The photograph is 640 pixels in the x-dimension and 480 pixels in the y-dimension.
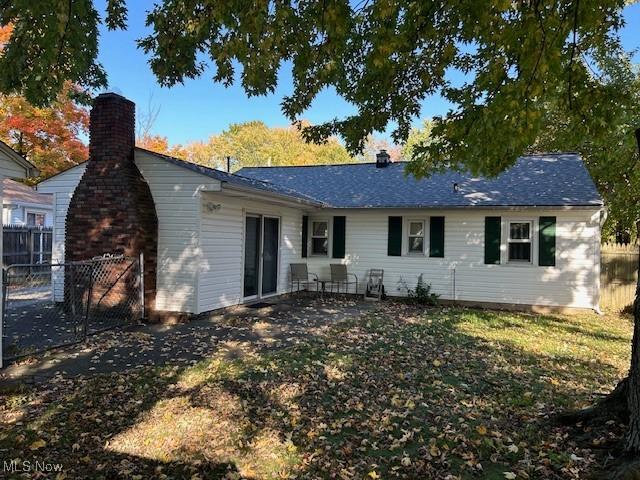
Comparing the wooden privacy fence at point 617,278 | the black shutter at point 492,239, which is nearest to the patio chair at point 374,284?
the black shutter at point 492,239

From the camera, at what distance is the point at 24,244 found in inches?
629

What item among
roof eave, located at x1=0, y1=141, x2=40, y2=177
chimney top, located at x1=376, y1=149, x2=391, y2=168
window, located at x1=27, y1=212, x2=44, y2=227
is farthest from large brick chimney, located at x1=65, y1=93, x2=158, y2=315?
window, located at x1=27, y1=212, x2=44, y2=227

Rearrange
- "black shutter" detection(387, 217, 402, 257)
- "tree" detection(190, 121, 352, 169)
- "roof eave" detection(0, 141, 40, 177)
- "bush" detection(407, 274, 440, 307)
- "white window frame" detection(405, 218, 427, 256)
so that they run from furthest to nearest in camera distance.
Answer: "tree" detection(190, 121, 352, 169) → "black shutter" detection(387, 217, 402, 257) → "white window frame" detection(405, 218, 427, 256) → "bush" detection(407, 274, 440, 307) → "roof eave" detection(0, 141, 40, 177)

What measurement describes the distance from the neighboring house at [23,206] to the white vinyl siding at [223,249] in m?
13.5

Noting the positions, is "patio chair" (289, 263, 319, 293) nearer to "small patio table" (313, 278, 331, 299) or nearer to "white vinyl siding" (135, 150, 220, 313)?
"small patio table" (313, 278, 331, 299)

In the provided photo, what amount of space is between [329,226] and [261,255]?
3210mm

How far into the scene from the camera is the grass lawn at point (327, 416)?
3.50m

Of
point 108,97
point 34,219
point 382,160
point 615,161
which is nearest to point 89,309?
point 108,97

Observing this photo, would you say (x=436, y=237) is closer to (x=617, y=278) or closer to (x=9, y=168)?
(x=617, y=278)

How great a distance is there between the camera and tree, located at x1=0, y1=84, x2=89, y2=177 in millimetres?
18375

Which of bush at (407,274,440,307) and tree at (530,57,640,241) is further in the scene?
bush at (407,274,440,307)

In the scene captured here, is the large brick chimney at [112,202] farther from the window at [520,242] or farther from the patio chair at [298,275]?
the window at [520,242]

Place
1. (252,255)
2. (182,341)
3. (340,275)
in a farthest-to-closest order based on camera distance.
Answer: (340,275) → (252,255) → (182,341)

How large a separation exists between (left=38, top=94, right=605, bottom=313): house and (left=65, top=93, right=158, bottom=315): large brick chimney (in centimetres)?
2
